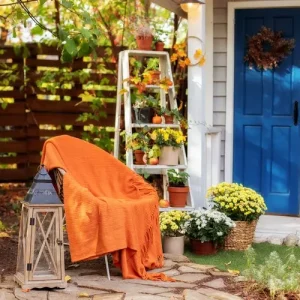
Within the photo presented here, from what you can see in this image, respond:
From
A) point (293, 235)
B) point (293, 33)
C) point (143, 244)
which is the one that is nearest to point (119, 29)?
point (293, 33)

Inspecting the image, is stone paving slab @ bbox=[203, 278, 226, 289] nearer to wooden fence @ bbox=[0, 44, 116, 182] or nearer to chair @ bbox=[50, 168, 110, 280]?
chair @ bbox=[50, 168, 110, 280]

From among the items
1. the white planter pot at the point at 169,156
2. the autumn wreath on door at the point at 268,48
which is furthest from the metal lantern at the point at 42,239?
the autumn wreath on door at the point at 268,48

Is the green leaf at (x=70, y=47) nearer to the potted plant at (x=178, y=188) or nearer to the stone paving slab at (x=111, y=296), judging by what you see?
the stone paving slab at (x=111, y=296)

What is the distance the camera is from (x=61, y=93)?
9.78 meters

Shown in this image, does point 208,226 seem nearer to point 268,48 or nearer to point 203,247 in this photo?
point 203,247

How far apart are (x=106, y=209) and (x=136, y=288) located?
560mm

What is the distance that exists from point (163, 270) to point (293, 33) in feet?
9.14

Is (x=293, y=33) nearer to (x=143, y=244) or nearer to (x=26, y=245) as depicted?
(x=143, y=244)

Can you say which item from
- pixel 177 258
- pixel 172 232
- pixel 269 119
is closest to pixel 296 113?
pixel 269 119

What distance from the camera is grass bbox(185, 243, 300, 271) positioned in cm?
584

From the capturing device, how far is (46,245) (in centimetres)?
494

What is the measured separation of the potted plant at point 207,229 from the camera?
6.06 m

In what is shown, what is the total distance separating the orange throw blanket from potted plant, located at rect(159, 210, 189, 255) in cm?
40

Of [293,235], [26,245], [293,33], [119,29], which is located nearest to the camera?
[26,245]
